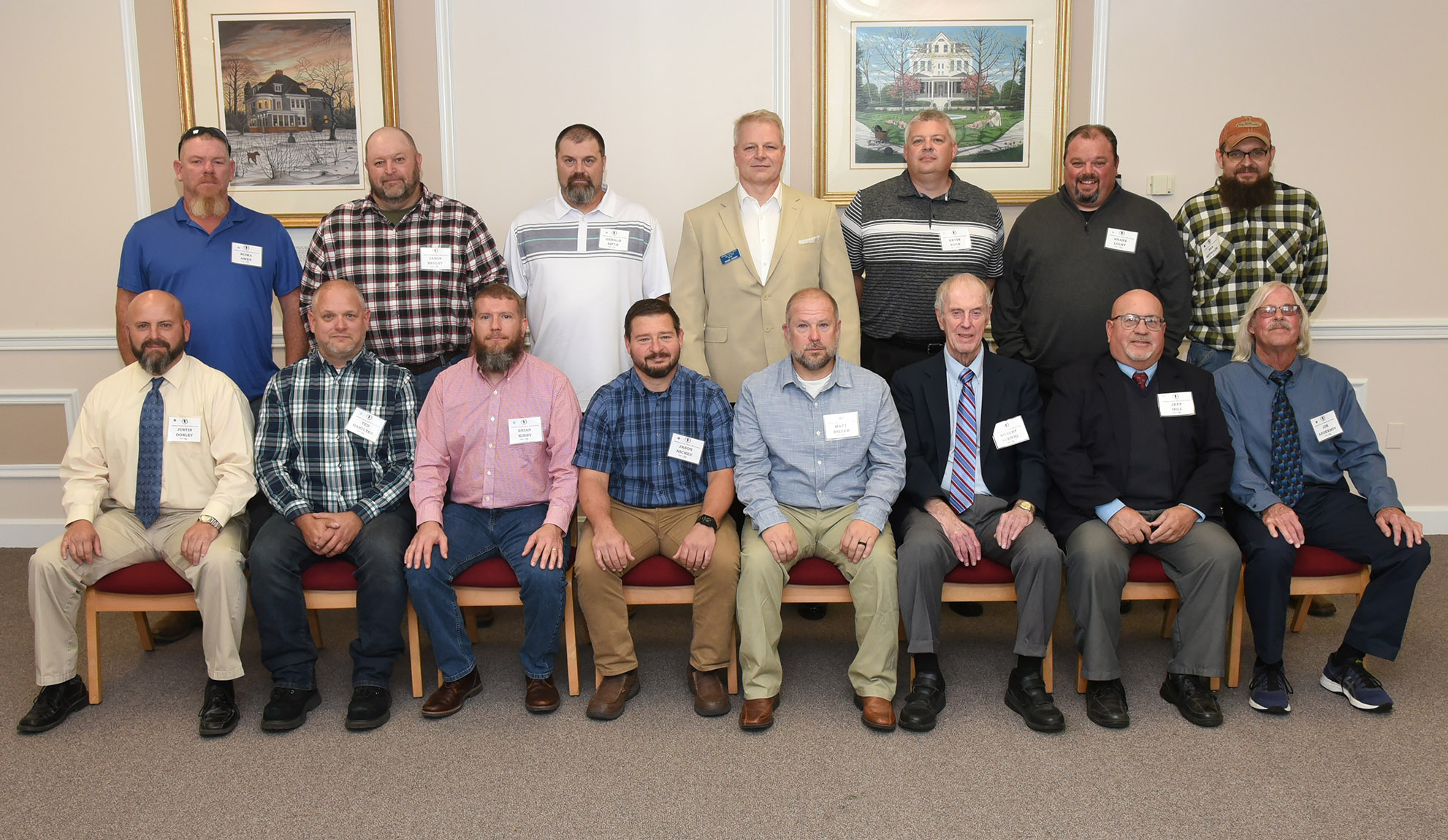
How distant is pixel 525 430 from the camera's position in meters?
3.35

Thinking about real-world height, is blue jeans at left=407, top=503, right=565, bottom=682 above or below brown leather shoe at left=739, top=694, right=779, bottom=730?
above

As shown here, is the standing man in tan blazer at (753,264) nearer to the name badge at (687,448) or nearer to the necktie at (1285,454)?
the name badge at (687,448)

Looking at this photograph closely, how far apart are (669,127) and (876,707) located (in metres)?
3.00

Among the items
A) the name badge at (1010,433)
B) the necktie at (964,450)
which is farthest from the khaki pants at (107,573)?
the name badge at (1010,433)

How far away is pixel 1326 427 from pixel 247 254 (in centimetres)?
422

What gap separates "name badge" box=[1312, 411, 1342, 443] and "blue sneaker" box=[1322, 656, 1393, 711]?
0.78 meters

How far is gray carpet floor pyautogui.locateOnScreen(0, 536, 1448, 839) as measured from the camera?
2486 mm

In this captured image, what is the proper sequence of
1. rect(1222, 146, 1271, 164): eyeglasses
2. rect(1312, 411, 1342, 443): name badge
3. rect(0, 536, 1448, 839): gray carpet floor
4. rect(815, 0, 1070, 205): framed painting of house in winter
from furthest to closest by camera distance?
rect(815, 0, 1070, 205): framed painting of house in winter → rect(1222, 146, 1271, 164): eyeglasses → rect(1312, 411, 1342, 443): name badge → rect(0, 536, 1448, 839): gray carpet floor

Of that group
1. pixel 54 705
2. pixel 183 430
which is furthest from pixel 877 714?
pixel 54 705

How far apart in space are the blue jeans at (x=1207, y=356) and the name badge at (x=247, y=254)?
3946mm

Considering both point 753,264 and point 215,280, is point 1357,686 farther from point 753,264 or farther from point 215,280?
point 215,280

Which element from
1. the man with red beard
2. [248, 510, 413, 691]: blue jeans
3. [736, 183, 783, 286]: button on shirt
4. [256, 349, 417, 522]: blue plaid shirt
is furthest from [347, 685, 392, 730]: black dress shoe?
the man with red beard

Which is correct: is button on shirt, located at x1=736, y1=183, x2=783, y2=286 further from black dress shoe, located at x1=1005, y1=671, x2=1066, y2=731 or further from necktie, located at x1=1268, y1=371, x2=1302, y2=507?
necktie, located at x1=1268, y1=371, x2=1302, y2=507

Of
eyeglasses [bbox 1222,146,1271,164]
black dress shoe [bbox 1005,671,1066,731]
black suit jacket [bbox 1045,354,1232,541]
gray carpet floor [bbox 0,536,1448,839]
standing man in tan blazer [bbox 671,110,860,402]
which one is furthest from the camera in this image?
eyeglasses [bbox 1222,146,1271,164]
